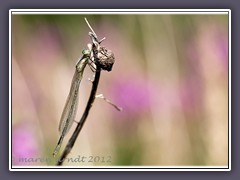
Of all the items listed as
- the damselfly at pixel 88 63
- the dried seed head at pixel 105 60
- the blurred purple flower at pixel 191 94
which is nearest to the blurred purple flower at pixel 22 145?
the damselfly at pixel 88 63

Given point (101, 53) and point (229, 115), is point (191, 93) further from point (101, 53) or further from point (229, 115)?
point (101, 53)

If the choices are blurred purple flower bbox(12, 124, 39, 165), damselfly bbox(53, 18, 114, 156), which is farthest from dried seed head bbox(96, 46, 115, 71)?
blurred purple flower bbox(12, 124, 39, 165)

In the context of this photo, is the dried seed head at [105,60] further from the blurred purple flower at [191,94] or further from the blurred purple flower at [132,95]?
the blurred purple flower at [191,94]

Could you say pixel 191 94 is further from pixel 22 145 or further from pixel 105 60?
pixel 105 60

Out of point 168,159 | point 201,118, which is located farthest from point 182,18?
point 168,159

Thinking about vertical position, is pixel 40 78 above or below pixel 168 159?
above

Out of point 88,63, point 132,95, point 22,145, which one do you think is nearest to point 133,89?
point 132,95

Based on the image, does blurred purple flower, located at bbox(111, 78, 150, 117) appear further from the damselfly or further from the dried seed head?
the dried seed head
